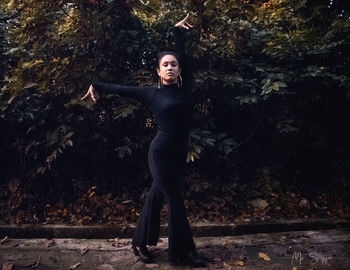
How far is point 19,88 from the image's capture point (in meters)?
3.54

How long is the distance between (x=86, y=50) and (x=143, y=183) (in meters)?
2.17

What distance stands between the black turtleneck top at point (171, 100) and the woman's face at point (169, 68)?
3.2 inches

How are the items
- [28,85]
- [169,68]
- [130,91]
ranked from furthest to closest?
[28,85]
[130,91]
[169,68]

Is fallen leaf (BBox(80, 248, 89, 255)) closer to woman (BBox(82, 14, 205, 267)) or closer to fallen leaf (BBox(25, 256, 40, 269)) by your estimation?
fallen leaf (BBox(25, 256, 40, 269))

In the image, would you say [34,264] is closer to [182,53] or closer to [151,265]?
[151,265]

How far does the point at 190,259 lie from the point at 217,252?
491 mm

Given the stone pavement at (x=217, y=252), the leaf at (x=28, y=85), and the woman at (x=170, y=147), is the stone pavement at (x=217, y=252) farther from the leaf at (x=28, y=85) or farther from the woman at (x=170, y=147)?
the leaf at (x=28, y=85)

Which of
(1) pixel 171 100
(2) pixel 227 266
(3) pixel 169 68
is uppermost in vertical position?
(3) pixel 169 68

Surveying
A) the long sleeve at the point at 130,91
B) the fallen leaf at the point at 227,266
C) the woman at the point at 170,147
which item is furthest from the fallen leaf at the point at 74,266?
the long sleeve at the point at 130,91

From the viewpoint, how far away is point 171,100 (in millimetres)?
2801

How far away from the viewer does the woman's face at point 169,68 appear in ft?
9.20

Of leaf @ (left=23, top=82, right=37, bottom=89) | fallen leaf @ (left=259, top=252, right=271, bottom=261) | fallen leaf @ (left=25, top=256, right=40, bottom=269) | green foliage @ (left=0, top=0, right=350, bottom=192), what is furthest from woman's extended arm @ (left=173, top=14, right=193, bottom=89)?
fallen leaf @ (left=25, top=256, right=40, bottom=269)

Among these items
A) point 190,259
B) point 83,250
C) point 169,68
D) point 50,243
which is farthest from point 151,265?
point 169,68

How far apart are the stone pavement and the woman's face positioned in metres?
1.96
